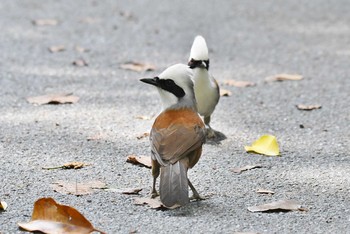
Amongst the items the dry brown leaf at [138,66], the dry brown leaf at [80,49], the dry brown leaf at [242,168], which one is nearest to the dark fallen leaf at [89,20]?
the dry brown leaf at [80,49]

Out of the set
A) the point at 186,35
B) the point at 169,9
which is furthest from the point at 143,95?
the point at 169,9

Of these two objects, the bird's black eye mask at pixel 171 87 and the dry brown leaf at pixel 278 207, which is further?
the bird's black eye mask at pixel 171 87

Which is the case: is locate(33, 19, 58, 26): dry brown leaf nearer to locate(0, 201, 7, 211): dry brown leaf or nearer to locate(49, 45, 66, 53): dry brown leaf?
locate(49, 45, 66, 53): dry brown leaf

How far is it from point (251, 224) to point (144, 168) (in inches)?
49.6

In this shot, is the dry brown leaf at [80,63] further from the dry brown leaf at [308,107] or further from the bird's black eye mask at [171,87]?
the bird's black eye mask at [171,87]

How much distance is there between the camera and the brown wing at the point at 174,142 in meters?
4.57

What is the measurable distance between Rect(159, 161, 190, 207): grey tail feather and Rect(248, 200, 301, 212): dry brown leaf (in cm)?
46

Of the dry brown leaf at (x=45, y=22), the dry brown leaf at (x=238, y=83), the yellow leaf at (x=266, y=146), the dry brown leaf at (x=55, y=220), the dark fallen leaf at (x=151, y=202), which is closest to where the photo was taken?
the dry brown leaf at (x=55, y=220)

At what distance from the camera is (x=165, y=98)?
4.98 meters

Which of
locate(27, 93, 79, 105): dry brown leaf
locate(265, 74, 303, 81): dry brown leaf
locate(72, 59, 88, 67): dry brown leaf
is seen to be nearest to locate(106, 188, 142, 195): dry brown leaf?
locate(27, 93, 79, 105): dry brown leaf

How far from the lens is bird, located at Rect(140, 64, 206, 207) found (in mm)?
4418

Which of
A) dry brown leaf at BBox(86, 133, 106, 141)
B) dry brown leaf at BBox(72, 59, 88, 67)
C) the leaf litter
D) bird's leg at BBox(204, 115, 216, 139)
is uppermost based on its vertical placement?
bird's leg at BBox(204, 115, 216, 139)

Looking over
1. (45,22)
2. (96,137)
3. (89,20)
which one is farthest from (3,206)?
(89,20)

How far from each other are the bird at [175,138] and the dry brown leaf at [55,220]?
52cm
